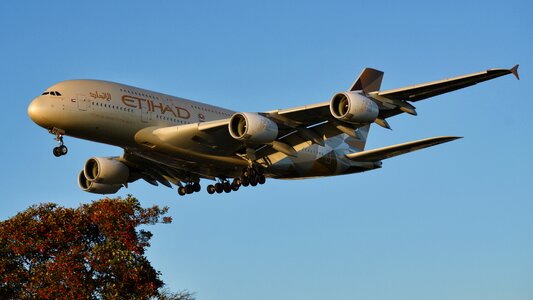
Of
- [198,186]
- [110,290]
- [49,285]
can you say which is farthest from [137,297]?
[198,186]

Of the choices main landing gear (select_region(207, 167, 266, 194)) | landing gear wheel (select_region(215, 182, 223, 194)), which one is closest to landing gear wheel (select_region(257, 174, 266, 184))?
main landing gear (select_region(207, 167, 266, 194))

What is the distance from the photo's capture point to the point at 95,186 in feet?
168

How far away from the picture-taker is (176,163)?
152ft

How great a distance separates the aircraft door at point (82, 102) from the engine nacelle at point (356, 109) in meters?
10.9

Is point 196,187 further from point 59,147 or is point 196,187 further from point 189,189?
point 59,147

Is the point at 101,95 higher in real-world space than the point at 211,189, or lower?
higher

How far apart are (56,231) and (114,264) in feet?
11.8

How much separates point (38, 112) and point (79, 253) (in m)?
7.20

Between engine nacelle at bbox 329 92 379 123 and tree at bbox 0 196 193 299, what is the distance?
11.8m

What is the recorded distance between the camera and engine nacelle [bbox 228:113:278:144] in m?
41.6

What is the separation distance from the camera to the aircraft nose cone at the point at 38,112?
41781 mm

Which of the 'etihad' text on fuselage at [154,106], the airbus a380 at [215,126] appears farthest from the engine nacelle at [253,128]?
the 'etihad' text on fuselage at [154,106]

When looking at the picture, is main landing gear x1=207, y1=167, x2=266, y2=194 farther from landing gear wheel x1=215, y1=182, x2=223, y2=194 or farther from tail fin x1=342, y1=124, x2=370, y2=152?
tail fin x1=342, y1=124, x2=370, y2=152

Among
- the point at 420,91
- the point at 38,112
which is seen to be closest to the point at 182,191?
the point at 38,112
